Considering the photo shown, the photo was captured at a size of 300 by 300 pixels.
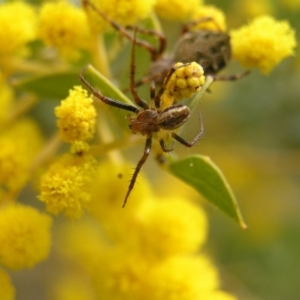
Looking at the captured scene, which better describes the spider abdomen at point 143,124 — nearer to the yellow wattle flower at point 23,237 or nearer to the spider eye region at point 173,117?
the spider eye region at point 173,117

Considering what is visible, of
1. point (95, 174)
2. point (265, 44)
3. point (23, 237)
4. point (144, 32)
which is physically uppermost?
point (265, 44)

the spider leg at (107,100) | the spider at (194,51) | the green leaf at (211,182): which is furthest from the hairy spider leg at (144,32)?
the green leaf at (211,182)

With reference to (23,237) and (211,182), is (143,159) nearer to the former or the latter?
Answer: (211,182)

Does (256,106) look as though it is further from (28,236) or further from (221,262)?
(28,236)

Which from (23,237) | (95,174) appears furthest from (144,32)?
(23,237)

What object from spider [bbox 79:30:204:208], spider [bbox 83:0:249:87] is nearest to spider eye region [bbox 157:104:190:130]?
spider [bbox 79:30:204:208]
